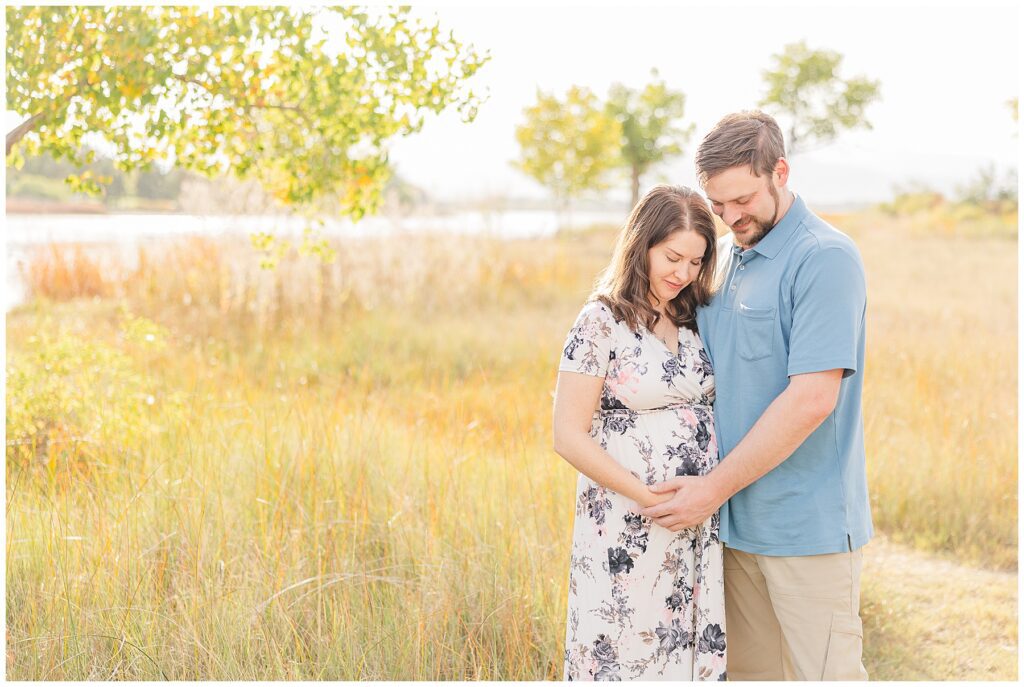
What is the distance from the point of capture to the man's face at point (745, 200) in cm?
255

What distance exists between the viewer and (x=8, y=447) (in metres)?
4.39

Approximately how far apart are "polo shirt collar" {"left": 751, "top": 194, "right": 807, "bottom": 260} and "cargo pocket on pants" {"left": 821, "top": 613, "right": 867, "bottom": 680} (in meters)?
1.09

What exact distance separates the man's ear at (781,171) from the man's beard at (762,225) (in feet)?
0.11

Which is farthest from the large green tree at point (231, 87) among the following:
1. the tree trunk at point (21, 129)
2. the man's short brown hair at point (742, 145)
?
the man's short brown hair at point (742, 145)

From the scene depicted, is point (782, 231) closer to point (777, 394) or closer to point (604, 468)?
point (777, 394)

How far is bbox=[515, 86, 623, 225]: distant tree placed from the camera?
2655cm

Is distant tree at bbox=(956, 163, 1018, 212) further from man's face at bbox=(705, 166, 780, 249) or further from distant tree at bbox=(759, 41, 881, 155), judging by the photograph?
man's face at bbox=(705, 166, 780, 249)

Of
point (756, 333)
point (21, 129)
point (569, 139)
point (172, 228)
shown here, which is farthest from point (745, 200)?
point (569, 139)

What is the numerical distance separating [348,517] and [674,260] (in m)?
2.03

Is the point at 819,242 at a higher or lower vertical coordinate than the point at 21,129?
lower

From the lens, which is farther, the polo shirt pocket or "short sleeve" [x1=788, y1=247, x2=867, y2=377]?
the polo shirt pocket

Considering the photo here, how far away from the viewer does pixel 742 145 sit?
2.51 m

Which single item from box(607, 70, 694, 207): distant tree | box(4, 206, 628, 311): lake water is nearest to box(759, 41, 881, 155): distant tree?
box(607, 70, 694, 207): distant tree

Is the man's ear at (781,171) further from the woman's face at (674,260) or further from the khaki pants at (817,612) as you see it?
the khaki pants at (817,612)
